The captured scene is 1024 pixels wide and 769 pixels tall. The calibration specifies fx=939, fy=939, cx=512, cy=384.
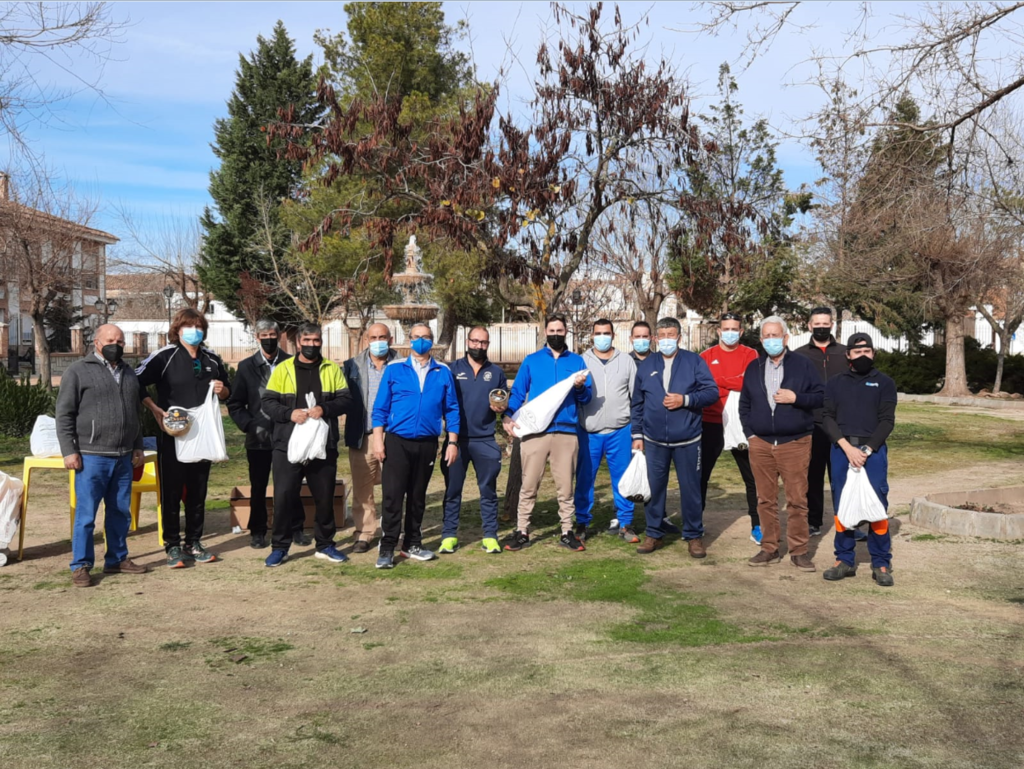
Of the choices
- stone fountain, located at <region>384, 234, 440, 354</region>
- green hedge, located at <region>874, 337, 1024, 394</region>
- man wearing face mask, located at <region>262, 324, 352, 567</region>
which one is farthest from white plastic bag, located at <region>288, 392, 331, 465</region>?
green hedge, located at <region>874, 337, 1024, 394</region>

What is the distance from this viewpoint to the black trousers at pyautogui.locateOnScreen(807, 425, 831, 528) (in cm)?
845

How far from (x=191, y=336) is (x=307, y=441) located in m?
1.32

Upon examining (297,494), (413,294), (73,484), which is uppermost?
(413,294)

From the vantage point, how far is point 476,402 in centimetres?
799

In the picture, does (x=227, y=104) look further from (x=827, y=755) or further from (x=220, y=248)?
(x=827, y=755)

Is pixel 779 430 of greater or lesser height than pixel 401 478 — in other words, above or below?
above

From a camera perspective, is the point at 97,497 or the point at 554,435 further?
the point at 554,435

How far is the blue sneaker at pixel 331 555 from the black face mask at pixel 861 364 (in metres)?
4.26

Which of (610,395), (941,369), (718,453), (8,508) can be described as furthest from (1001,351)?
(8,508)

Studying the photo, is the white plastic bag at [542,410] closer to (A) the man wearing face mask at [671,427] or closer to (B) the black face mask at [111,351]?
(A) the man wearing face mask at [671,427]

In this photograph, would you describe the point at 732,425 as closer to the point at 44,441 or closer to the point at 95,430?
the point at 95,430

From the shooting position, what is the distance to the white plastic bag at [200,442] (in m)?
7.34

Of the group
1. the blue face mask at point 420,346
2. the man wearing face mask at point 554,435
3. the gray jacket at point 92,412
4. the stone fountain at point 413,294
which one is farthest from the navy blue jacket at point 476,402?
the stone fountain at point 413,294

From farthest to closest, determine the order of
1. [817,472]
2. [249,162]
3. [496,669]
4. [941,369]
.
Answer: [249,162]
[941,369]
[817,472]
[496,669]
